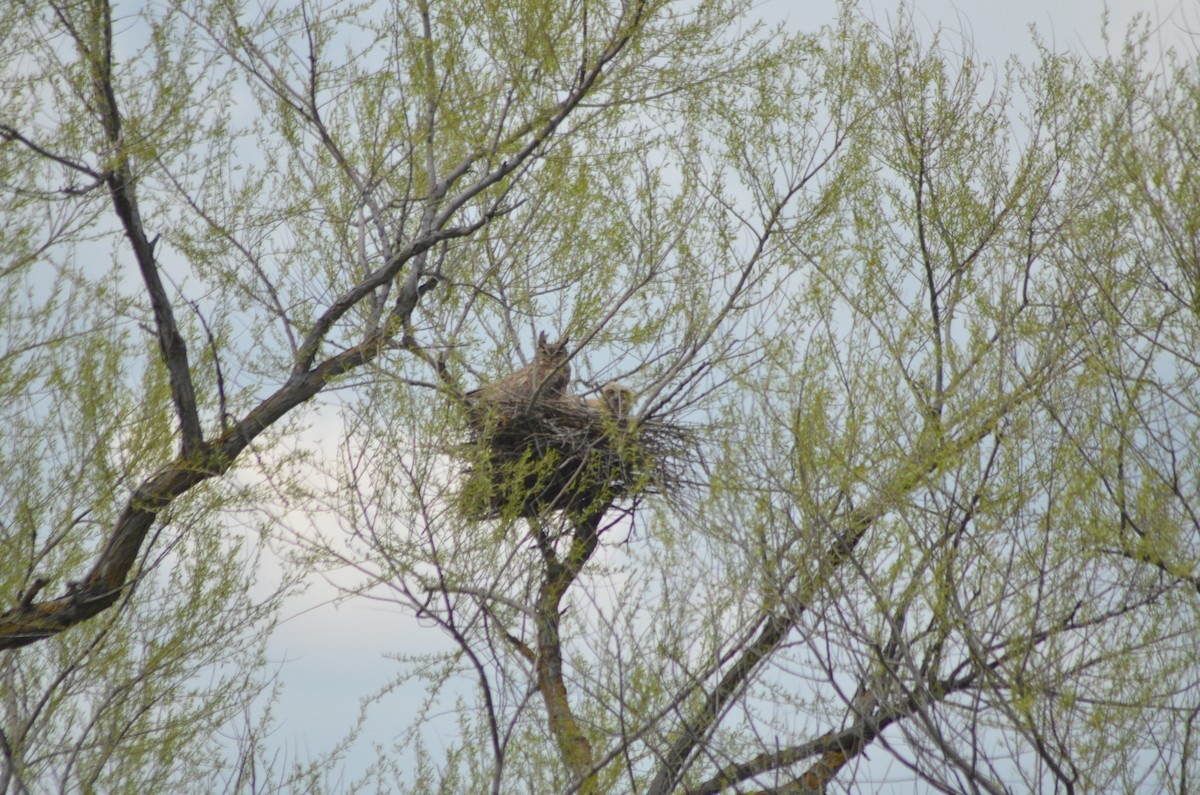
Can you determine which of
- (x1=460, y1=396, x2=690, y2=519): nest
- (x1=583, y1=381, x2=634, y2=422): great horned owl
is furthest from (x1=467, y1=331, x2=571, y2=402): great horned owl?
(x1=583, y1=381, x2=634, y2=422): great horned owl

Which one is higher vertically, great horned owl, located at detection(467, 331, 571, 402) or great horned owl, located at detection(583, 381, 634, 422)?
great horned owl, located at detection(467, 331, 571, 402)

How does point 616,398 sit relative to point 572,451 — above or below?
above

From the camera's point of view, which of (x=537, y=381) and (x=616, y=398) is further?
(x=616, y=398)

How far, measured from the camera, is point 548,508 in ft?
21.4

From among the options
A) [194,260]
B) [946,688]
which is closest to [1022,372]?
[946,688]

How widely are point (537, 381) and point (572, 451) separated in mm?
484

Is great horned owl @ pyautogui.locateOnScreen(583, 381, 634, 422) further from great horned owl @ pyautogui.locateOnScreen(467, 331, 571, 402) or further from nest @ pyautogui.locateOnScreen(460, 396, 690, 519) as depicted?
great horned owl @ pyautogui.locateOnScreen(467, 331, 571, 402)

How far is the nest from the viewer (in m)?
6.82

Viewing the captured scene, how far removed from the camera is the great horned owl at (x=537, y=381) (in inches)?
274

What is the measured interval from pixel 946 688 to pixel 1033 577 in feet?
2.82

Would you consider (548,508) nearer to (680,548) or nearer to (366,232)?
(680,548)

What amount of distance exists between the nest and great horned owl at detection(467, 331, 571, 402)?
2.6 inches

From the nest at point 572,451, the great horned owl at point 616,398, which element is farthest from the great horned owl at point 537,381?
the great horned owl at point 616,398

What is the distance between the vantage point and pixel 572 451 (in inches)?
280
